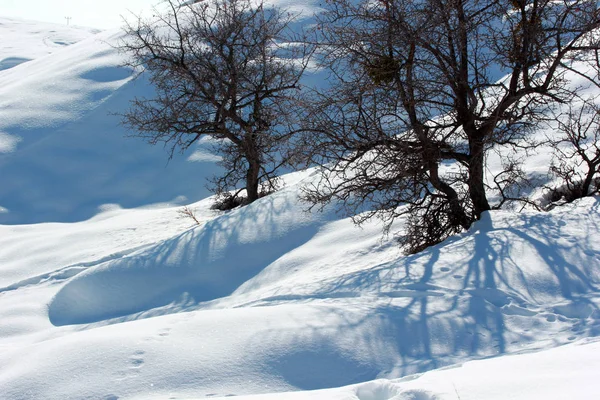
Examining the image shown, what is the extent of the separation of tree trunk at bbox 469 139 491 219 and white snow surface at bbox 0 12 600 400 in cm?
31

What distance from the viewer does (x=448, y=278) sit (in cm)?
657

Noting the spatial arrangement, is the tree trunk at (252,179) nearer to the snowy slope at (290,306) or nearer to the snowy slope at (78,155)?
the snowy slope at (290,306)

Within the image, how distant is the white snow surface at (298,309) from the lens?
4.38m

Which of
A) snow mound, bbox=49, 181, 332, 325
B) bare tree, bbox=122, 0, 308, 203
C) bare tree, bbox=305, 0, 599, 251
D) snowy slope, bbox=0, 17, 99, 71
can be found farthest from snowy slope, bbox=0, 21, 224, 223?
snowy slope, bbox=0, 17, 99, 71

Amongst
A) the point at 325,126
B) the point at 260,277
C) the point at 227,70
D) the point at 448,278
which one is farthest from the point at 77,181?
the point at 448,278

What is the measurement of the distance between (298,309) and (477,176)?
13.5ft

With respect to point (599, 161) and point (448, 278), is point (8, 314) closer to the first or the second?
point (448, 278)

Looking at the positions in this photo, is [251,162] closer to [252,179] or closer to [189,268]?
[252,179]

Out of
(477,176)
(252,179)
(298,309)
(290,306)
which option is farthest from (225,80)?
(298,309)

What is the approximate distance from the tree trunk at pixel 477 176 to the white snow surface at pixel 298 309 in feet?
1.01

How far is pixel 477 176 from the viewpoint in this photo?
8.52m

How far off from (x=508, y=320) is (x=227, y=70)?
9.68 metres

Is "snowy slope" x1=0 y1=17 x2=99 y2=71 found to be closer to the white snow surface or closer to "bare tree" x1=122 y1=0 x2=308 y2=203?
"bare tree" x1=122 y1=0 x2=308 y2=203

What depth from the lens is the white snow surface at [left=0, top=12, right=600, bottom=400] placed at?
438 centimetres
